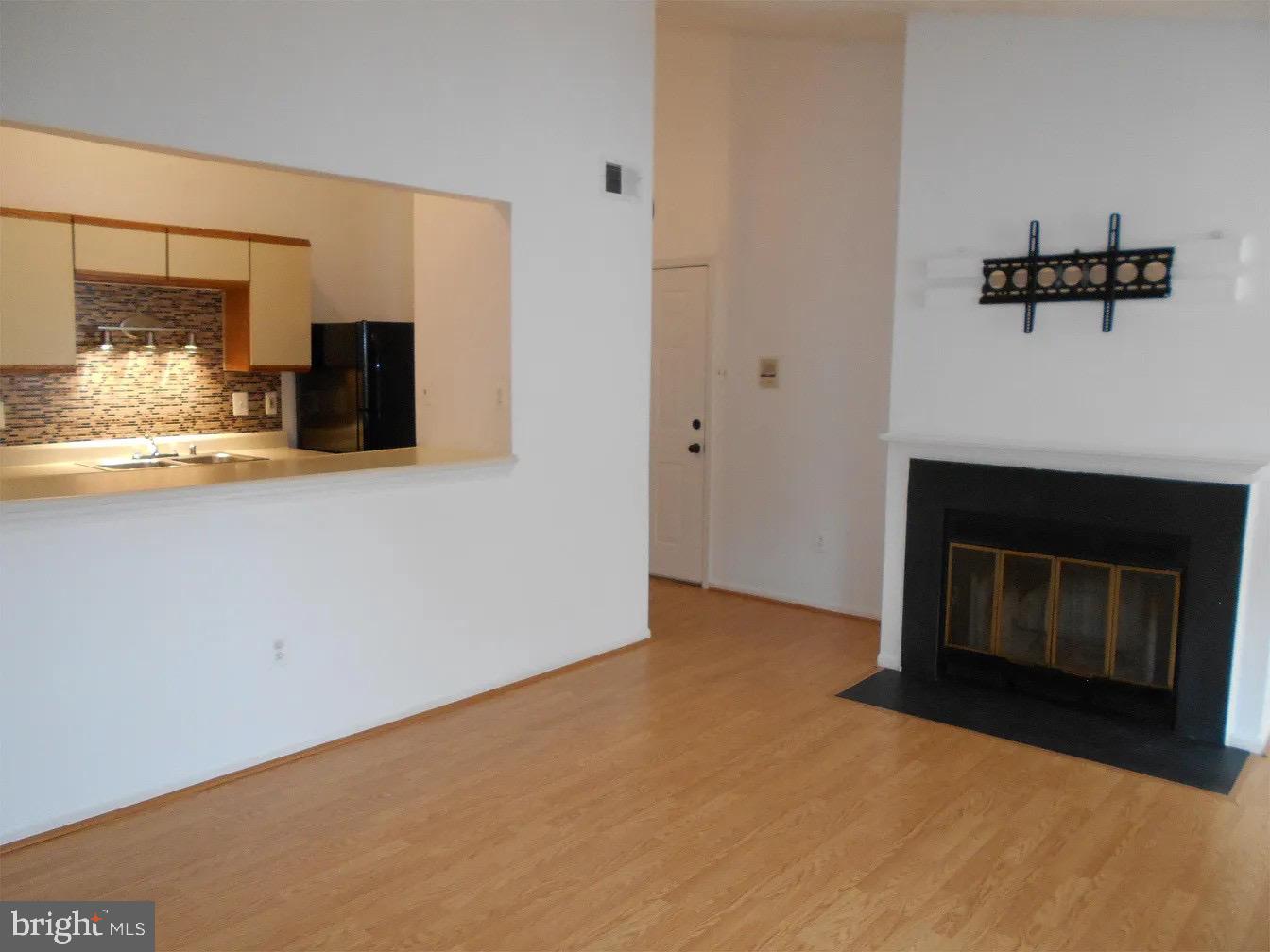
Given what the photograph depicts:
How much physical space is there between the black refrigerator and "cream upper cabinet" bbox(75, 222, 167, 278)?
1.08 metres

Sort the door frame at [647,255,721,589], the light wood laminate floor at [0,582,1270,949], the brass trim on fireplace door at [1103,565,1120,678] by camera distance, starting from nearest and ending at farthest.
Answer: the light wood laminate floor at [0,582,1270,949] < the brass trim on fireplace door at [1103,565,1120,678] < the door frame at [647,255,721,589]

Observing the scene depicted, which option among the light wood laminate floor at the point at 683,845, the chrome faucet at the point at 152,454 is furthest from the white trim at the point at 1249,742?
the chrome faucet at the point at 152,454

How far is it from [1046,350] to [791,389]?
66.6 inches

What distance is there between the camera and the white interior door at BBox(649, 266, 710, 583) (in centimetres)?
602

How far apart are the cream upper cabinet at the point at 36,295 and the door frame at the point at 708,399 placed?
325cm

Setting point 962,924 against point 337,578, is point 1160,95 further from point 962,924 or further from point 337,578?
point 337,578

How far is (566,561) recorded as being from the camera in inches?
179

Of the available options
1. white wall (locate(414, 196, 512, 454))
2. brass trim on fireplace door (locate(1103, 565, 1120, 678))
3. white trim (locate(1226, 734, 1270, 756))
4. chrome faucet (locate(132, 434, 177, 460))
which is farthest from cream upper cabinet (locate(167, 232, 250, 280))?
white trim (locate(1226, 734, 1270, 756))

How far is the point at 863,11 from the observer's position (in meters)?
4.45

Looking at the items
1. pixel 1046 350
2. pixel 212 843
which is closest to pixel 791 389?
pixel 1046 350

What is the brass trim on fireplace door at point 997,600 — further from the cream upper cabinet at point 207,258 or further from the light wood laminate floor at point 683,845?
the cream upper cabinet at point 207,258

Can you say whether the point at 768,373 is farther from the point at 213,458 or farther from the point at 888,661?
the point at 213,458

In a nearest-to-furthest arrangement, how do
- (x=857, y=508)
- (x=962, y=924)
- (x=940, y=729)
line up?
(x=962, y=924)
(x=940, y=729)
(x=857, y=508)

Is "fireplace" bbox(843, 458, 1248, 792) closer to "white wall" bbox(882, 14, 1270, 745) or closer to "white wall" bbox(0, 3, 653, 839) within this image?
"white wall" bbox(882, 14, 1270, 745)
